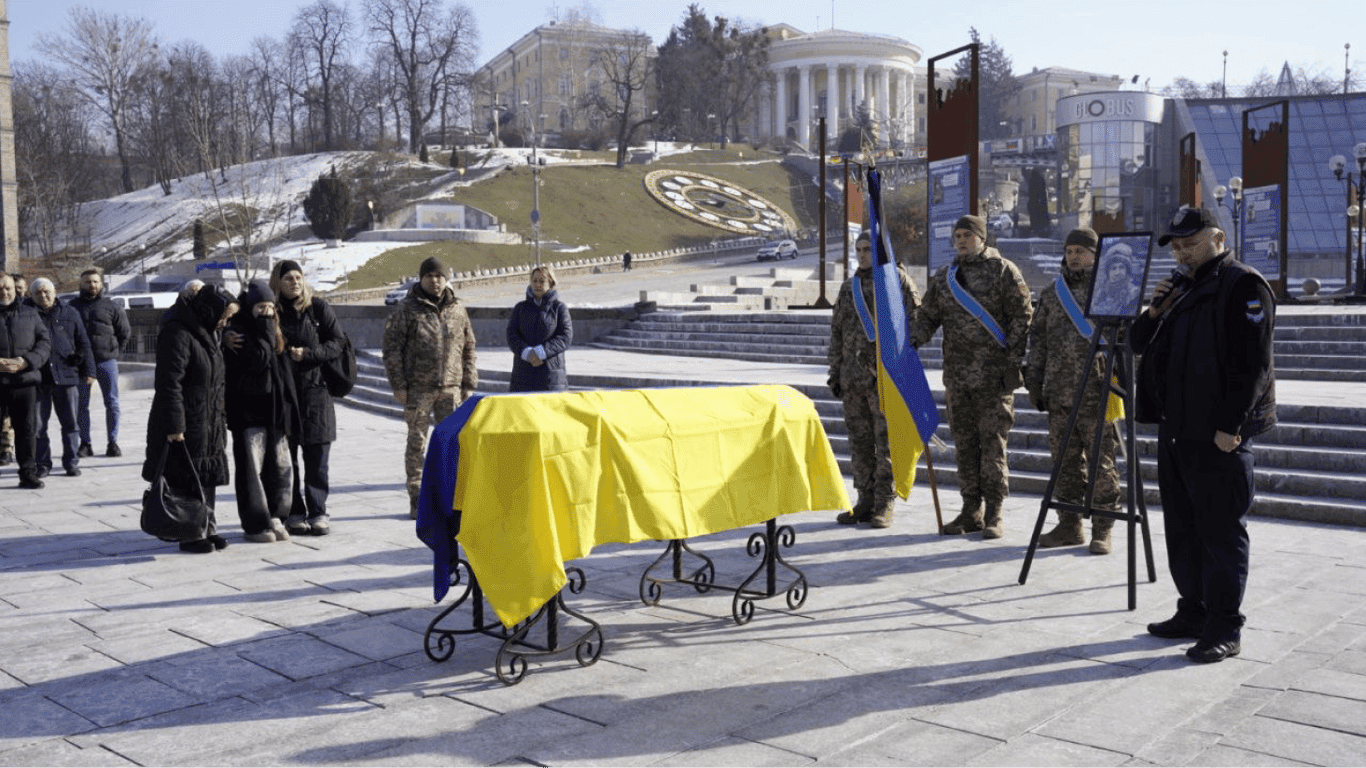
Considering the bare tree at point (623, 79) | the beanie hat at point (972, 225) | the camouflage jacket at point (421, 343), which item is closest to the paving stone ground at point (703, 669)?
the camouflage jacket at point (421, 343)

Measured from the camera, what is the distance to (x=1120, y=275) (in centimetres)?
618

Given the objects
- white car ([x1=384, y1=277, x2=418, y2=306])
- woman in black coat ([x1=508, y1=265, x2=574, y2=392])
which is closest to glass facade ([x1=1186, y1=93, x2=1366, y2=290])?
white car ([x1=384, y1=277, x2=418, y2=306])

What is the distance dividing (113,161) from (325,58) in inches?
723

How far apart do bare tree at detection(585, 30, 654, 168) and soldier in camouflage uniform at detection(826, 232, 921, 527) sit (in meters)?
79.1

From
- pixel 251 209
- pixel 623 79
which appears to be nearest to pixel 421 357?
pixel 251 209

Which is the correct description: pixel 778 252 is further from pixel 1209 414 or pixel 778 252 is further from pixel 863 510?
pixel 1209 414

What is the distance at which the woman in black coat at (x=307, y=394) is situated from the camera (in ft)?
27.2

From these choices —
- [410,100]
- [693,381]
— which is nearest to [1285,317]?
[693,381]

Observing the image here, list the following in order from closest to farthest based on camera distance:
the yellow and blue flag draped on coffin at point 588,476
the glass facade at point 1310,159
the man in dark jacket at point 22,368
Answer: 1. the yellow and blue flag draped on coffin at point 588,476
2. the man in dark jacket at point 22,368
3. the glass facade at point 1310,159

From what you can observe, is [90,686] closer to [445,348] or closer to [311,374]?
[311,374]

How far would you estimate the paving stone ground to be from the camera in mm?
4109

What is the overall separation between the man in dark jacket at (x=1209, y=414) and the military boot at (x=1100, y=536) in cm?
178

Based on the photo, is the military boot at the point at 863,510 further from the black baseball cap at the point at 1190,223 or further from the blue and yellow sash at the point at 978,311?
the black baseball cap at the point at 1190,223

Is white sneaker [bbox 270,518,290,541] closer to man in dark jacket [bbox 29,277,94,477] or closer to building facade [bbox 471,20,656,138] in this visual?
man in dark jacket [bbox 29,277,94,477]
